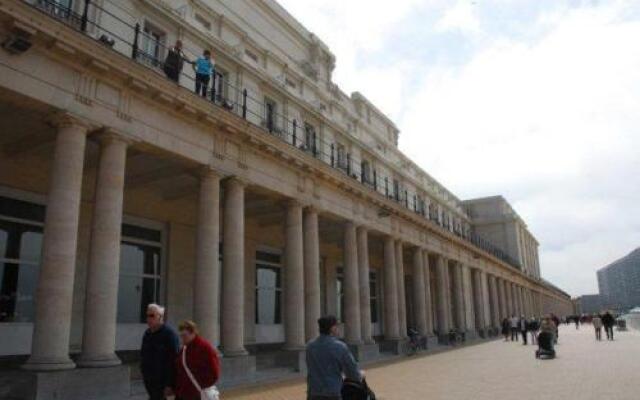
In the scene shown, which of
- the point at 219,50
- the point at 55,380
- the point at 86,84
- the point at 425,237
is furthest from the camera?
the point at 425,237

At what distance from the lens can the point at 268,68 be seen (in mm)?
23000

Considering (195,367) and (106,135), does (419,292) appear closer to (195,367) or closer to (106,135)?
(106,135)

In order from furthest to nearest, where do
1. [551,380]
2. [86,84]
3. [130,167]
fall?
[130,167] → [551,380] → [86,84]

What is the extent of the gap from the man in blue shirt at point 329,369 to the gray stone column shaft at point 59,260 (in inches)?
280

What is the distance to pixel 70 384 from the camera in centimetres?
1056

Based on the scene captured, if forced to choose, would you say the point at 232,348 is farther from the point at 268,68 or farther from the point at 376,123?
the point at 376,123

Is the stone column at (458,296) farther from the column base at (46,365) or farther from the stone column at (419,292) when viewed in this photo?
the column base at (46,365)

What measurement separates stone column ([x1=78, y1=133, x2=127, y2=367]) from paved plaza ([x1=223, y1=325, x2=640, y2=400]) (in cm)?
312

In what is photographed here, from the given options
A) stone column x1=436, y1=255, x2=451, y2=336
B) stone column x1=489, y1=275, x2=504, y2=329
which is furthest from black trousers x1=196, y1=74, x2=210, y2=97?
stone column x1=489, y1=275, x2=504, y2=329

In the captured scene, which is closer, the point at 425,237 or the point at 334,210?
the point at 334,210

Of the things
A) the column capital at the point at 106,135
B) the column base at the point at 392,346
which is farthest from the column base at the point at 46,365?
the column base at the point at 392,346

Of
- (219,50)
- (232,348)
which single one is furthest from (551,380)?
(219,50)

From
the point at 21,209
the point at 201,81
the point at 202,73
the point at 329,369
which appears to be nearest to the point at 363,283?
the point at 201,81

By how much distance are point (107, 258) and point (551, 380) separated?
11.5 metres
